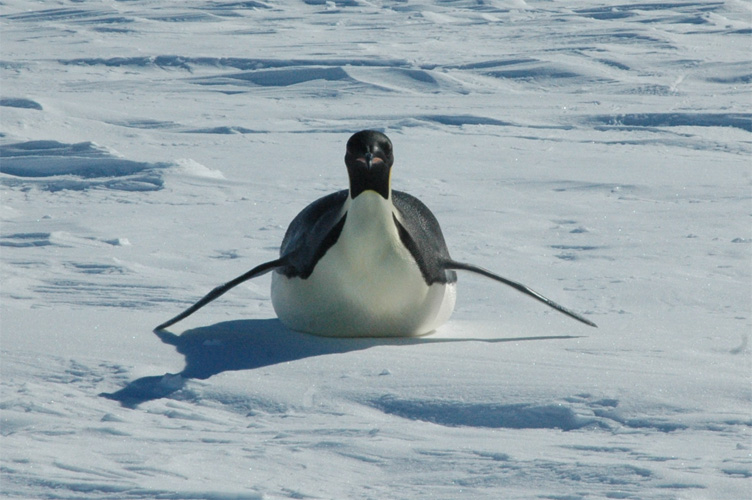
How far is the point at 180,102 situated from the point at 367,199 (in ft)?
21.7

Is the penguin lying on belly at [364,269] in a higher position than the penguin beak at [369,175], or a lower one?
lower

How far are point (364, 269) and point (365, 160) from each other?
0.32 meters

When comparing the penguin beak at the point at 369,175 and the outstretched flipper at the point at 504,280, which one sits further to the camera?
the outstretched flipper at the point at 504,280

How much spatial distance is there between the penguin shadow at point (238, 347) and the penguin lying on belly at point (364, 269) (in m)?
0.06

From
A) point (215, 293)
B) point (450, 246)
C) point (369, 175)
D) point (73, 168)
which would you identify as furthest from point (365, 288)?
point (73, 168)

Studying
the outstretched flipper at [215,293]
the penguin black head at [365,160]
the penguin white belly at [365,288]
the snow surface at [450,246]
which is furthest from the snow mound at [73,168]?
the penguin black head at [365,160]

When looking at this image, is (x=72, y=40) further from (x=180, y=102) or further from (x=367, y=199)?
(x=367, y=199)

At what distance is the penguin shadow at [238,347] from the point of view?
283cm

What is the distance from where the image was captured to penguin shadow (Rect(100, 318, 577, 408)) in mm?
2830

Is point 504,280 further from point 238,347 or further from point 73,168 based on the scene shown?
point 73,168

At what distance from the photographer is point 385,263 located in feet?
10.8

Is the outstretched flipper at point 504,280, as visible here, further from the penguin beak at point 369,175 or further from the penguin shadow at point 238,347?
the penguin beak at point 369,175

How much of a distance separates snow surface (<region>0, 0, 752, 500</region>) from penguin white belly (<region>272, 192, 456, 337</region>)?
0.08 m

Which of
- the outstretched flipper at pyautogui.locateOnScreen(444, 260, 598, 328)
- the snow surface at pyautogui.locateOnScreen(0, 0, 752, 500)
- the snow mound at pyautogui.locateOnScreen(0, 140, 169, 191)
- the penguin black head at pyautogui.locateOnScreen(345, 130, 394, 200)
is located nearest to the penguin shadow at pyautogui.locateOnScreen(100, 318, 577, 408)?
the snow surface at pyautogui.locateOnScreen(0, 0, 752, 500)
